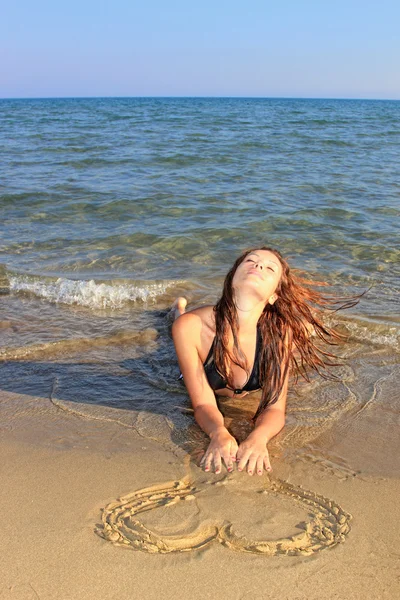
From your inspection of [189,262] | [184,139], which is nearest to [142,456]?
[189,262]

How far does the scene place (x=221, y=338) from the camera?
3373mm

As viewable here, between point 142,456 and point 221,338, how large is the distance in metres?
0.82

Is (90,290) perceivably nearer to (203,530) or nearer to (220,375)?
(220,375)

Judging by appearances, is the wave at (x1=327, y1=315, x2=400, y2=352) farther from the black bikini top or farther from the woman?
the black bikini top

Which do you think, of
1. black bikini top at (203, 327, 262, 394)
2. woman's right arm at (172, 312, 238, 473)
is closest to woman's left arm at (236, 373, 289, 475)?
woman's right arm at (172, 312, 238, 473)

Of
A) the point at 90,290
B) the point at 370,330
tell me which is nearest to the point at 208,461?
the point at 370,330

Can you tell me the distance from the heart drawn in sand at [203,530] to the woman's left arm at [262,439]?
0.63 feet

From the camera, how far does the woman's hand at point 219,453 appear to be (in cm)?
A: 274

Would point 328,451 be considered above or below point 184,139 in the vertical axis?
below

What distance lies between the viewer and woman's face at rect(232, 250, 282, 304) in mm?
3307

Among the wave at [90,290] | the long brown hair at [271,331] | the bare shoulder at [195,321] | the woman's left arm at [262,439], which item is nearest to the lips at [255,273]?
the long brown hair at [271,331]

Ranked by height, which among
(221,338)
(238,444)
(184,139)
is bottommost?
(238,444)

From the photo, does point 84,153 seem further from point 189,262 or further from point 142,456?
point 142,456

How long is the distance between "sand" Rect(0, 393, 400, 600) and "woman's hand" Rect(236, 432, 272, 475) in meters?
0.06
